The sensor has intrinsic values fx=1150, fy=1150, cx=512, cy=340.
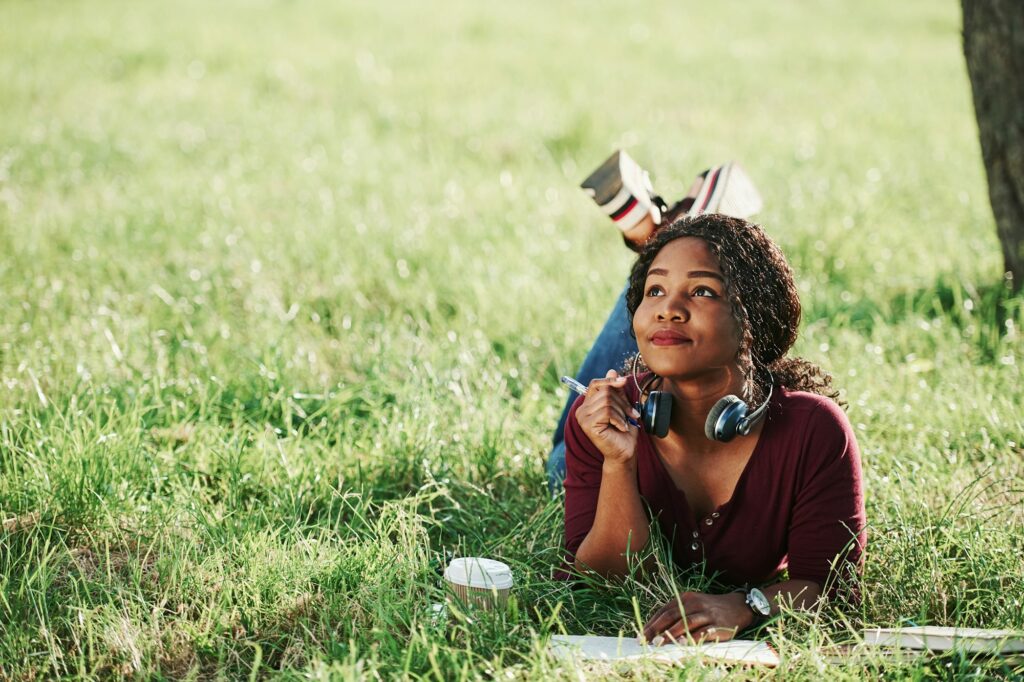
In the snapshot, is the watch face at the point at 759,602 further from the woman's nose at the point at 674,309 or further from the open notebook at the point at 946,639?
the woman's nose at the point at 674,309

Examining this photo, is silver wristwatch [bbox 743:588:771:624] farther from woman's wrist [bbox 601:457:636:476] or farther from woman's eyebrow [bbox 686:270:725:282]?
woman's eyebrow [bbox 686:270:725:282]

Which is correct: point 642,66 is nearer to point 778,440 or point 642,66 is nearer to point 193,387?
point 193,387

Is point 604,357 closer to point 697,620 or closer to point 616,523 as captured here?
point 616,523

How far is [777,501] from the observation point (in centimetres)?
296

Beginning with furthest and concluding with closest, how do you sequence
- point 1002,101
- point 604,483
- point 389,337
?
point 1002,101 < point 389,337 < point 604,483

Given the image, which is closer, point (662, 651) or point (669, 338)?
point (662, 651)

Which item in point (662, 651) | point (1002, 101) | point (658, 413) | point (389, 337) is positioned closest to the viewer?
point (662, 651)

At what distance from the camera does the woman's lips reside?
113 inches

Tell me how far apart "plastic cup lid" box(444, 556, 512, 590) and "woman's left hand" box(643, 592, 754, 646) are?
38 cm

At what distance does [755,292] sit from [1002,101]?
3011mm

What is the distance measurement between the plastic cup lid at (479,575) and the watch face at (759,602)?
0.61 metres

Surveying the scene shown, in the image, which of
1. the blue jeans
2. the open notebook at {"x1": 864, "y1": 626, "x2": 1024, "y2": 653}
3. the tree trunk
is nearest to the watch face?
the open notebook at {"x1": 864, "y1": 626, "x2": 1024, "y2": 653}

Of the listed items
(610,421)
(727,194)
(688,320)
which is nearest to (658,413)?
(610,421)

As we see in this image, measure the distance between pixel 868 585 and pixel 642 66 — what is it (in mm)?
9428
